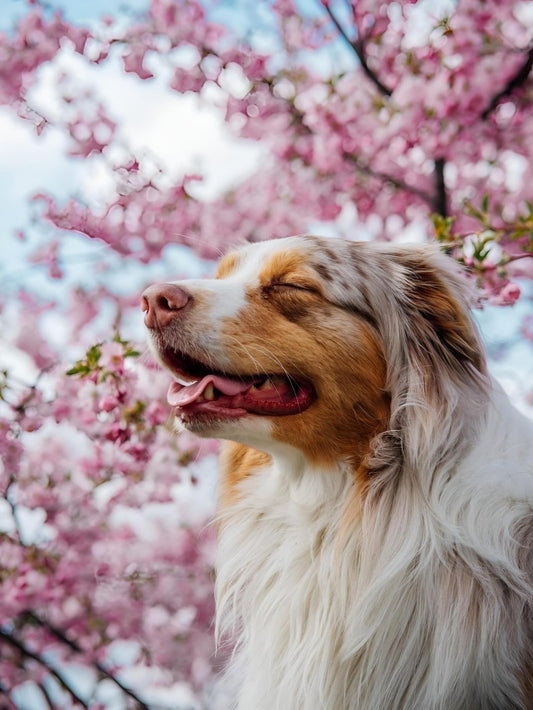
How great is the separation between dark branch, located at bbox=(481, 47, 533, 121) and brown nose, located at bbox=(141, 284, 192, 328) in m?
3.20

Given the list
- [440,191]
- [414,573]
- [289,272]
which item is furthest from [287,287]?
[440,191]

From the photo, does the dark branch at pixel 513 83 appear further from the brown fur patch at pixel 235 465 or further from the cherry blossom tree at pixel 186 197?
the brown fur patch at pixel 235 465

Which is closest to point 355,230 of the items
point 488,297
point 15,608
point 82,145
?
point 82,145

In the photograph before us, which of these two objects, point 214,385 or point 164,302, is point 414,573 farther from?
point 164,302

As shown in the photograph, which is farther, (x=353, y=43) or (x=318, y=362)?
(x=353, y=43)

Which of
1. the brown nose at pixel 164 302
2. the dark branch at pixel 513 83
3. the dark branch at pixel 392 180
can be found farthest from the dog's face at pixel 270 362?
the dark branch at pixel 513 83

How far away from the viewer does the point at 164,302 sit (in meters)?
2.12

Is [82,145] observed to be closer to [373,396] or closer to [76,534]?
[76,534]

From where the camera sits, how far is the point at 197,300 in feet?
6.98

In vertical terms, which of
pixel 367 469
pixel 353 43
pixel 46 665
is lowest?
pixel 46 665

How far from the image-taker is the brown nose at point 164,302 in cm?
210

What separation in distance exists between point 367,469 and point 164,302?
0.71 metres

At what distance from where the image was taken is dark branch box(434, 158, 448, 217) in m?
4.58

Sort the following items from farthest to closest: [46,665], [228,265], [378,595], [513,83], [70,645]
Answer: [513,83] < [70,645] < [46,665] < [228,265] < [378,595]
